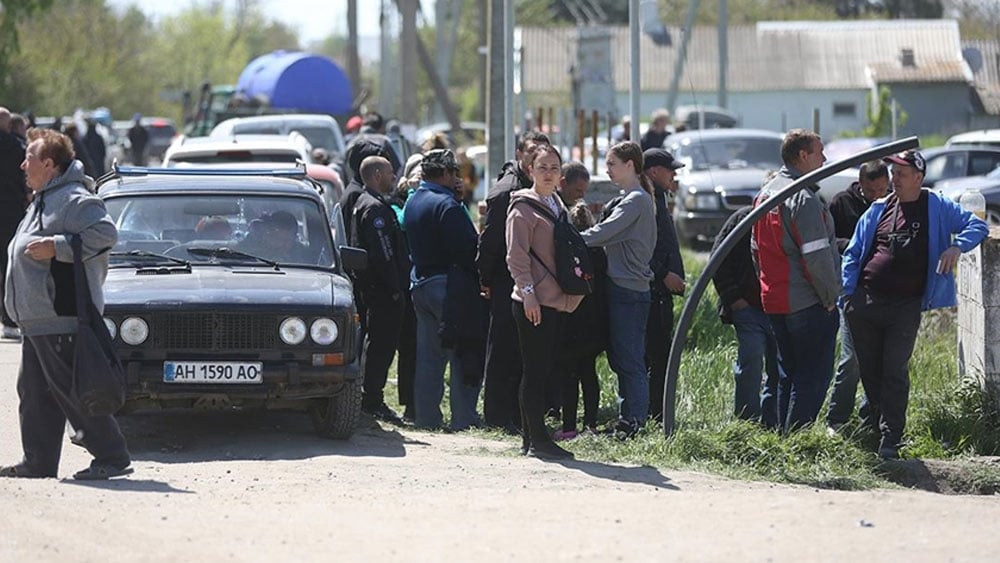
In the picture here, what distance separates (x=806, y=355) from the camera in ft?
34.7

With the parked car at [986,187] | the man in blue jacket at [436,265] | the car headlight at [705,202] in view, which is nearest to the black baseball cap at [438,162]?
the man in blue jacket at [436,265]

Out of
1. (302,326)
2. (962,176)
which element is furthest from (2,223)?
(962,176)

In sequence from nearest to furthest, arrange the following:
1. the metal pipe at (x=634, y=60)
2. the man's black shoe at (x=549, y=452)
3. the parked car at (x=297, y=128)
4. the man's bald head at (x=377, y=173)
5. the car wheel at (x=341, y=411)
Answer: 1. the man's black shoe at (x=549, y=452)
2. the car wheel at (x=341, y=411)
3. the man's bald head at (x=377, y=173)
4. the metal pipe at (x=634, y=60)
5. the parked car at (x=297, y=128)

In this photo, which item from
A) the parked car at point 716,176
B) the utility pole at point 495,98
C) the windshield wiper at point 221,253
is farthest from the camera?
the parked car at point 716,176

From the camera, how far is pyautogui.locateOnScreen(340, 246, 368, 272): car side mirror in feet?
36.2

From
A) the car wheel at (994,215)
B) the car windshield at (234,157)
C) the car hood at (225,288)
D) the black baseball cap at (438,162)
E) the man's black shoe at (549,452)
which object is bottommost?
the car wheel at (994,215)

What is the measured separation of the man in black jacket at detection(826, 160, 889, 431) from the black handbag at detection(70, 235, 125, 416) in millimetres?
4466

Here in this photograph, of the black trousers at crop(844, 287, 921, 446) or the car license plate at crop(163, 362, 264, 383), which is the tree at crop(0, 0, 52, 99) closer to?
the car license plate at crop(163, 362, 264, 383)

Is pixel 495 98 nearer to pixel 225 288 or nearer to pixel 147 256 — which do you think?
pixel 147 256

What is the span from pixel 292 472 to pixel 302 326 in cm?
119

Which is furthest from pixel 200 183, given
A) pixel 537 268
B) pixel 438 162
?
pixel 537 268

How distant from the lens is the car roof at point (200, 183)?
11414mm

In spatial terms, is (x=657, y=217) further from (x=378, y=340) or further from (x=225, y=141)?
(x=225, y=141)

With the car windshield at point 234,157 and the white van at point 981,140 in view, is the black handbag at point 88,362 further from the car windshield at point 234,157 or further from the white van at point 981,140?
the white van at point 981,140
